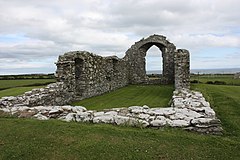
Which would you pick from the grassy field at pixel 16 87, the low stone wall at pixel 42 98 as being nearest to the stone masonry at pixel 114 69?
the low stone wall at pixel 42 98

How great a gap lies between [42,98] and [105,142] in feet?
19.9

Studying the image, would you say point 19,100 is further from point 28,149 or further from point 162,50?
point 162,50

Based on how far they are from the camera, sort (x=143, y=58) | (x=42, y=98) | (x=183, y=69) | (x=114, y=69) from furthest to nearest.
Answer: (x=143, y=58) < (x=114, y=69) < (x=183, y=69) < (x=42, y=98)

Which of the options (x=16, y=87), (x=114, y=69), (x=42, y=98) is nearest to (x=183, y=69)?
(x=114, y=69)

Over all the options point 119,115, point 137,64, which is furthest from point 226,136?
point 137,64

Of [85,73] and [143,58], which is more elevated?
[143,58]

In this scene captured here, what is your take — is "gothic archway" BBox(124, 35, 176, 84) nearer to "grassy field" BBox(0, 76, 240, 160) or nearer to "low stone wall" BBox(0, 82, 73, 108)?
"low stone wall" BBox(0, 82, 73, 108)

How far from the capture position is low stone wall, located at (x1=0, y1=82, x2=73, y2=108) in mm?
9341

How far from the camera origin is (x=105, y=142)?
5441 mm

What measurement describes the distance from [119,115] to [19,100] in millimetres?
4520

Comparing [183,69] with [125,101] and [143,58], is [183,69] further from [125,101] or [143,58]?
[143,58]

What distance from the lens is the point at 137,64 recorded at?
25.4 meters

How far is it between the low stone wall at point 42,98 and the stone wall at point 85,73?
618mm

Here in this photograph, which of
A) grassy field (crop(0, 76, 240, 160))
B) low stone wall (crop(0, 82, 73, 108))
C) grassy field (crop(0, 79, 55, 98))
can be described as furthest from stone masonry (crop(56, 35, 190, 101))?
grassy field (crop(0, 76, 240, 160))
